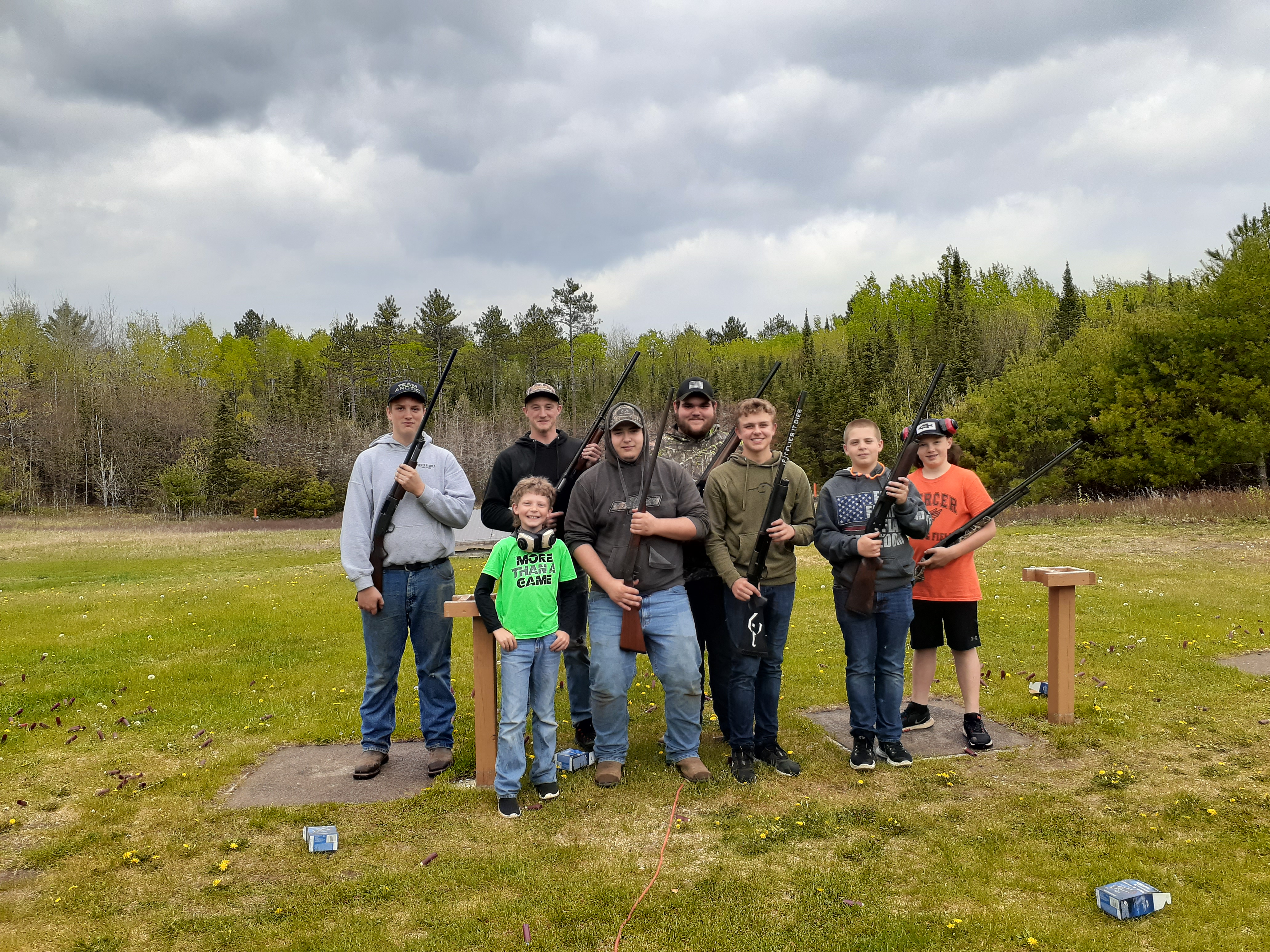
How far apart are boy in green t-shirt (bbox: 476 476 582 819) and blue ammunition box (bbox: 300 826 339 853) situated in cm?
105

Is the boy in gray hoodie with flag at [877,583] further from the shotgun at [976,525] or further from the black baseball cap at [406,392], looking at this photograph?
the black baseball cap at [406,392]

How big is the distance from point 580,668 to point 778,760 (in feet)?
5.64

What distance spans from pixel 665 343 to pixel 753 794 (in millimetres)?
89735

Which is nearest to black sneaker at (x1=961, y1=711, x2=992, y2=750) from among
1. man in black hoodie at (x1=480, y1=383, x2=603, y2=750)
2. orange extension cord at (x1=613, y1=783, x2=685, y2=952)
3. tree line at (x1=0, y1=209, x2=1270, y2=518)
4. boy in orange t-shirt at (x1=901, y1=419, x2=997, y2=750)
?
boy in orange t-shirt at (x1=901, y1=419, x2=997, y2=750)

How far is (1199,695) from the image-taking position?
7488 mm

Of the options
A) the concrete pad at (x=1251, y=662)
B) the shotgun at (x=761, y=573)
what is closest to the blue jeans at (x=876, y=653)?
the shotgun at (x=761, y=573)

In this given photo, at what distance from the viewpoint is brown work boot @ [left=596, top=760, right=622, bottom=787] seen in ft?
18.2

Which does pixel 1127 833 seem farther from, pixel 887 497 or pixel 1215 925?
pixel 887 497

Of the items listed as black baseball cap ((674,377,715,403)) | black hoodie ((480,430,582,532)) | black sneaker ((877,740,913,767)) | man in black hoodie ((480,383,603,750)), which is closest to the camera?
black sneaker ((877,740,913,767))

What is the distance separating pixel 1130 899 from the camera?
368 centimetres

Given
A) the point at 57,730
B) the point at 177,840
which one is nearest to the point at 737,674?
the point at 177,840

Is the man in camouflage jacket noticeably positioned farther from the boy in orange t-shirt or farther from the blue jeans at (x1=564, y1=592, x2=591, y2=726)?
the boy in orange t-shirt

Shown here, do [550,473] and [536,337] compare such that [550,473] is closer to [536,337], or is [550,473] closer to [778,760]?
[778,760]

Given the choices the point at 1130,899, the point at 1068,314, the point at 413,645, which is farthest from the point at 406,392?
the point at 1068,314
